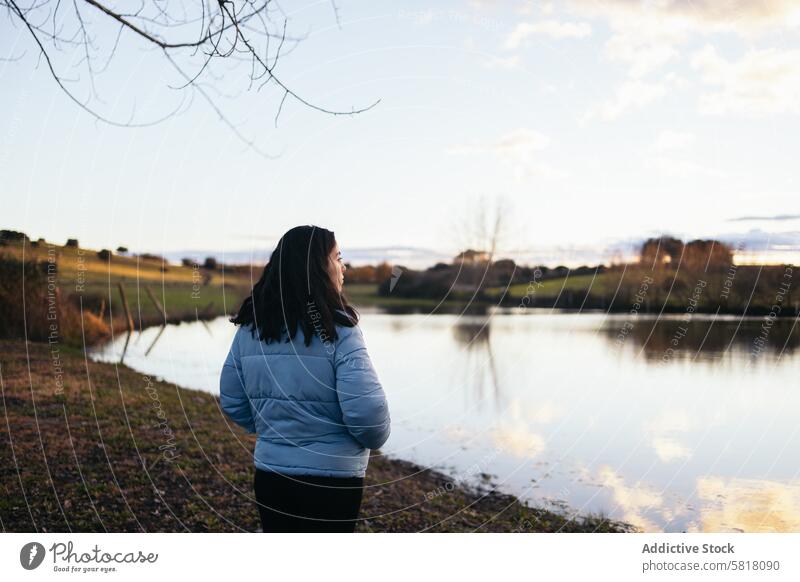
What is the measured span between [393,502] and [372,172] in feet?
9.29

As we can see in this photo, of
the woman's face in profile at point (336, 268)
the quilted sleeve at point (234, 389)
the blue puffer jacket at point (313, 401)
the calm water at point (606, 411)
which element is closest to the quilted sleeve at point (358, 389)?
the blue puffer jacket at point (313, 401)

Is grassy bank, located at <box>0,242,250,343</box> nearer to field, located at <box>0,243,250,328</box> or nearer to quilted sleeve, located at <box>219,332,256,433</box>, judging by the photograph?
field, located at <box>0,243,250,328</box>

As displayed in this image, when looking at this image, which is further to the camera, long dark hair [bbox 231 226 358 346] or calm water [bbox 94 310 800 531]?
calm water [bbox 94 310 800 531]

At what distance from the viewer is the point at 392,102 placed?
5.35 metres

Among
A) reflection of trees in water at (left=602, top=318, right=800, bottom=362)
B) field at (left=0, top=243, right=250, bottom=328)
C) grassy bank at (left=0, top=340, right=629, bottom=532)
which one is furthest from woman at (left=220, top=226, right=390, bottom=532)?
reflection of trees in water at (left=602, top=318, right=800, bottom=362)

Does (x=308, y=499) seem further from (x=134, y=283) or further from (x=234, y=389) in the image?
(x=134, y=283)

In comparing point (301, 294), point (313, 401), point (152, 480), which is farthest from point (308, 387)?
point (152, 480)

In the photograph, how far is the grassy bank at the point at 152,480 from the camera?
510cm

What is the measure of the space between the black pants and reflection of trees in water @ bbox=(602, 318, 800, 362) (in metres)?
9.63

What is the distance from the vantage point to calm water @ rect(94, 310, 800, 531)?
21.5ft

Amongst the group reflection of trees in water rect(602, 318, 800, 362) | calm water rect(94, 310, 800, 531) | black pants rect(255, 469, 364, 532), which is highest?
black pants rect(255, 469, 364, 532)

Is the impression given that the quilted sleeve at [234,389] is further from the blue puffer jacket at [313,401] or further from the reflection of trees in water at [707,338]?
the reflection of trees in water at [707,338]

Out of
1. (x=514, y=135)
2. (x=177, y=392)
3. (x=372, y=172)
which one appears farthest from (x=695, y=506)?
(x=177, y=392)
